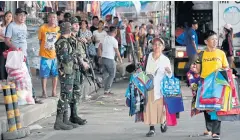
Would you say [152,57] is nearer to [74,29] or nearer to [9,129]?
[74,29]

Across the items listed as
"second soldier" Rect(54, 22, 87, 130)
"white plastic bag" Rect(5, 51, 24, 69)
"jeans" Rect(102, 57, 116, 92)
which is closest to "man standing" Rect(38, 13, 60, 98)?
"white plastic bag" Rect(5, 51, 24, 69)

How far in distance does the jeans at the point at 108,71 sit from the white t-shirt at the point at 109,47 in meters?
0.13

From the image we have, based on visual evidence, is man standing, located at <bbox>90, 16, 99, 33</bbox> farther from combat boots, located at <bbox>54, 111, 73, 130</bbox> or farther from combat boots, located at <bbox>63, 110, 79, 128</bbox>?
combat boots, located at <bbox>54, 111, 73, 130</bbox>

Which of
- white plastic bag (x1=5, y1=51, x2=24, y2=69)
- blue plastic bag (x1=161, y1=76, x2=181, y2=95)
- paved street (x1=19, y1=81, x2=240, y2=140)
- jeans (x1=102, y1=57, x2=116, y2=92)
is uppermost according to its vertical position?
white plastic bag (x1=5, y1=51, x2=24, y2=69)

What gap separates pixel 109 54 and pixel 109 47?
0.19 m

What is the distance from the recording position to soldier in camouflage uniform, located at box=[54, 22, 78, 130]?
10328mm

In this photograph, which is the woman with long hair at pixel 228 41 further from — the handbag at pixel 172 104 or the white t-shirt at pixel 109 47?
the handbag at pixel 172 104

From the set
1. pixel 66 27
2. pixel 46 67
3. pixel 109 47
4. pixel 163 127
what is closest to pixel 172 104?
pixel 163 127

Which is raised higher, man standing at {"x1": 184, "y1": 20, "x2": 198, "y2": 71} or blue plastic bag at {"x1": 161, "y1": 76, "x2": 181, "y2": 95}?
man standing at {"x1": 184, "y1": 20, "x2": 198, "y2": 71}

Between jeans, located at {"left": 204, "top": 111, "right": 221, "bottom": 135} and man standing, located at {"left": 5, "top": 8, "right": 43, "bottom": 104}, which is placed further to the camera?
man standing, located at {"left": 5, "top": 8, "right": 43, "bottom": 104}

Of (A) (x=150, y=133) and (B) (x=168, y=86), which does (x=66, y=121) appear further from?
(B) (x=168, y=86)

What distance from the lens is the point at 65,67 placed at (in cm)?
1034

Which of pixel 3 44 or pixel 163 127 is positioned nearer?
pixel 163 127

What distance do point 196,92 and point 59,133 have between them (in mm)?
2344
